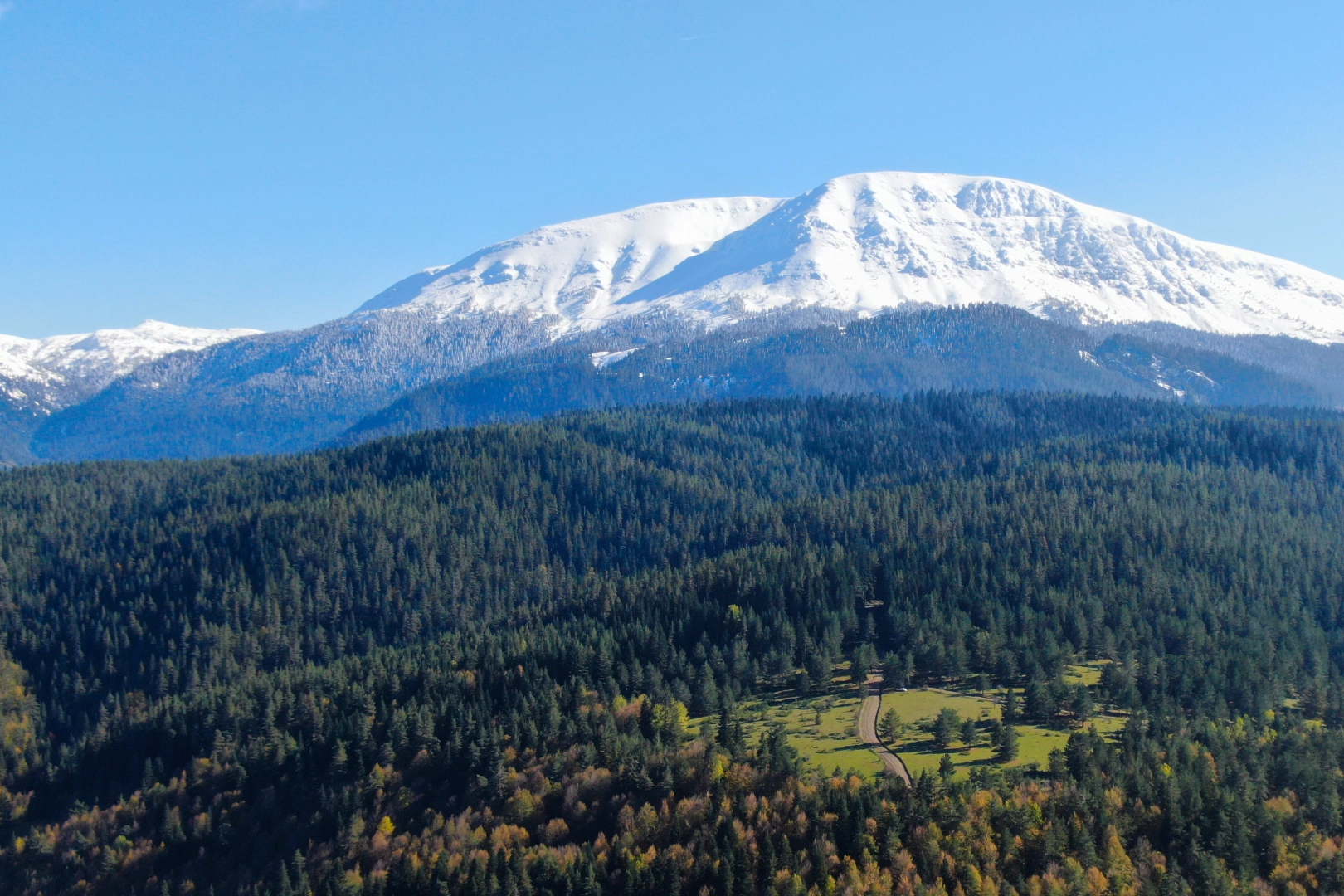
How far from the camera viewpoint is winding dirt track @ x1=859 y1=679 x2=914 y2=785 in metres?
111

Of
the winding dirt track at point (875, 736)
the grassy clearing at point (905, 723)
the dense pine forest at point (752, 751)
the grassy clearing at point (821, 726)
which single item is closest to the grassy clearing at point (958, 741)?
the grassy clearing at point (905, 723)

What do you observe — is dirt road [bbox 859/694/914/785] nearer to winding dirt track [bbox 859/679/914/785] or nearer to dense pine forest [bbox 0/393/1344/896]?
winding dirt track [bbox 859/679/914/785]

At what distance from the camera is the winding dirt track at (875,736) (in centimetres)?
→ 11057

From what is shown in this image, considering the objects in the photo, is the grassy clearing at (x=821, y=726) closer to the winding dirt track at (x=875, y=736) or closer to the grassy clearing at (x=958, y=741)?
the winding dirt track at (x=875, y=736)

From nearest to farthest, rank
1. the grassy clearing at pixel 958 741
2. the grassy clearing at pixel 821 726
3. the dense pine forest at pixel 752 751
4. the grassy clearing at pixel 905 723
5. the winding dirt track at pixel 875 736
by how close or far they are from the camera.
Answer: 1. the dense pine forest at pixel 752 751
2. the winding dirt track at pixel 875 736
3. the grassy clearing at pixel 958 741
4. the grassy clearing at pixel 905 723
5. the grassy clearing at pixel 821 726

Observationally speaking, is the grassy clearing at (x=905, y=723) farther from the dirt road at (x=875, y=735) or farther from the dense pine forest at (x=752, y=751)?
the dense pine forest at (x=752, y=751)

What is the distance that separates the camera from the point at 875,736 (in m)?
122

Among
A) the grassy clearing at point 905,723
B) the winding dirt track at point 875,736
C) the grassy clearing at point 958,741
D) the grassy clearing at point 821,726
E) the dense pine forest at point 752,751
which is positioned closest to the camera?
the dense pine forest at point 752,751

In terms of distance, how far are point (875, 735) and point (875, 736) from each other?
0.26 m

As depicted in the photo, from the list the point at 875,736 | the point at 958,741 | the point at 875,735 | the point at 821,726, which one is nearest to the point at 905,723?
the point at 875,735

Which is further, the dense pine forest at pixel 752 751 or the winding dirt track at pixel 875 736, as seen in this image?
the winding dirt track at pixel 875 736

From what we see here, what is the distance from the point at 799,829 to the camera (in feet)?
326

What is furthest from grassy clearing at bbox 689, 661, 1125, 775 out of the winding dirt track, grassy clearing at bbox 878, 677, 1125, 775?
the winding dirt track

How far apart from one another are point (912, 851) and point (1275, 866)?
30.6m
